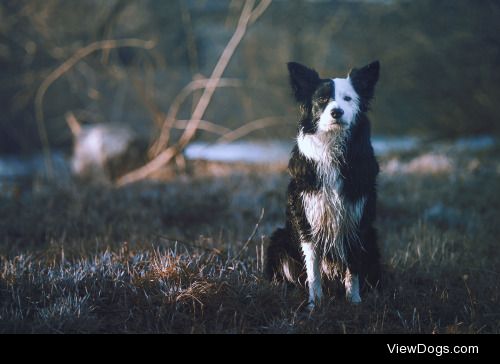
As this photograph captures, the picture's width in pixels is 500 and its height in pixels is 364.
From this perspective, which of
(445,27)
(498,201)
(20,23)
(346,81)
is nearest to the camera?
(346,81)

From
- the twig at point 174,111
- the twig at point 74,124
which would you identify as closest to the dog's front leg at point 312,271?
the twig at point 174,111

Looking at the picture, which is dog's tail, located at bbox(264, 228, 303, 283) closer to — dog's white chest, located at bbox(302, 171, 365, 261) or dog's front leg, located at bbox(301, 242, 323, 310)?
dog's front leg, located at bbox(301, 242, 323, 310)

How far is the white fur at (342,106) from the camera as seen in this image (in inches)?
129

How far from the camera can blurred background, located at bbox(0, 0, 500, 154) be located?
9766 millimetres

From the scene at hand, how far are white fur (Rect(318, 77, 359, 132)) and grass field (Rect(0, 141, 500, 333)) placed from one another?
106 cm

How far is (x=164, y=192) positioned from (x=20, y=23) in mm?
6613

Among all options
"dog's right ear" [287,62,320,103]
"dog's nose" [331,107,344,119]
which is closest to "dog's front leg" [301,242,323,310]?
"dog's nose" [331,107,344,119]

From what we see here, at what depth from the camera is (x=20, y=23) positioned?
37.4 feet

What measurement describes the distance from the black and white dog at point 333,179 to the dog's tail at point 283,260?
8 centimetres

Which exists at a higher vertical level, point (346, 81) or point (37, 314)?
point (346, 81)

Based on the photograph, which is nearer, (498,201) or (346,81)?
(346,81)

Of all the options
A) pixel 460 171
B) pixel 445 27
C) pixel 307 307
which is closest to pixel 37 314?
pixel 307 307
